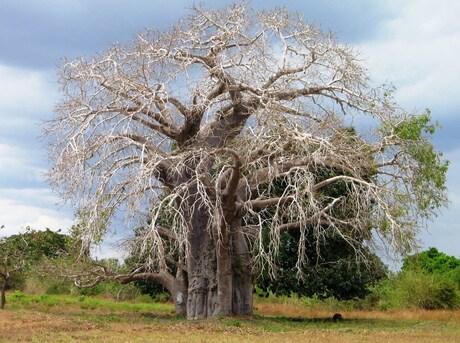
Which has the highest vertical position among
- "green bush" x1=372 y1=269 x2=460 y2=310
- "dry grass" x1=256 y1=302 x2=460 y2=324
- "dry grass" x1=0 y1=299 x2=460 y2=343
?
"green bush" x1=372 y1=269 x2=460 y2=310

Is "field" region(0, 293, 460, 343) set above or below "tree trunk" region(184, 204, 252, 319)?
below

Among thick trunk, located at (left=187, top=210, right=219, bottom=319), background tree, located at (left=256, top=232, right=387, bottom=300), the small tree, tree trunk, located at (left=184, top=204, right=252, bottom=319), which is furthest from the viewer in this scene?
background tree, located at (left=256, top=232, right=387, bottom=300)

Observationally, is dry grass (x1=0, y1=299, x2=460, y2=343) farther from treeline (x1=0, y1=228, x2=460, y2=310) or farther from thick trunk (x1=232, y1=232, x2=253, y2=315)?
treeline (x1=0, y1=228, x2=460, y2=310)

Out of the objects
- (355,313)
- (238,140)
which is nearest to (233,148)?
(238,140)

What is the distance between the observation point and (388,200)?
18.7 m

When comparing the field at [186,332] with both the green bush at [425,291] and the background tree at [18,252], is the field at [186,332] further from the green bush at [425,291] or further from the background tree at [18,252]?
the green bush at [425,291]

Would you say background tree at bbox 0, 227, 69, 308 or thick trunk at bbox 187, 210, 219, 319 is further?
background tree at bbox 0, 227, 69, 308

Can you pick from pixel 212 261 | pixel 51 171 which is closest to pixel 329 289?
pixel 212 261

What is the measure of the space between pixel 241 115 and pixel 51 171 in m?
5.60

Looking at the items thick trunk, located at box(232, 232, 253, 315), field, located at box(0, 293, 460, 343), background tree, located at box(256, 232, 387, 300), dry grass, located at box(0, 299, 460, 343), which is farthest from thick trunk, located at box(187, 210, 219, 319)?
background tree, located at box(256, 232, 387, 300)

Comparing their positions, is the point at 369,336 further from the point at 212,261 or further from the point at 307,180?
the point at 212,261

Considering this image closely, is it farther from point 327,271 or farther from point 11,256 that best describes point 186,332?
point 11,256

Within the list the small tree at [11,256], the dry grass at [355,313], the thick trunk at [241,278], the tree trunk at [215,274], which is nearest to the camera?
the tree trunk at [215,274]

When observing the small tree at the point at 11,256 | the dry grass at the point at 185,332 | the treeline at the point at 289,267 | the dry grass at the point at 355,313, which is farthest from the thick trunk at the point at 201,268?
the dry grass at the point at 355,313
